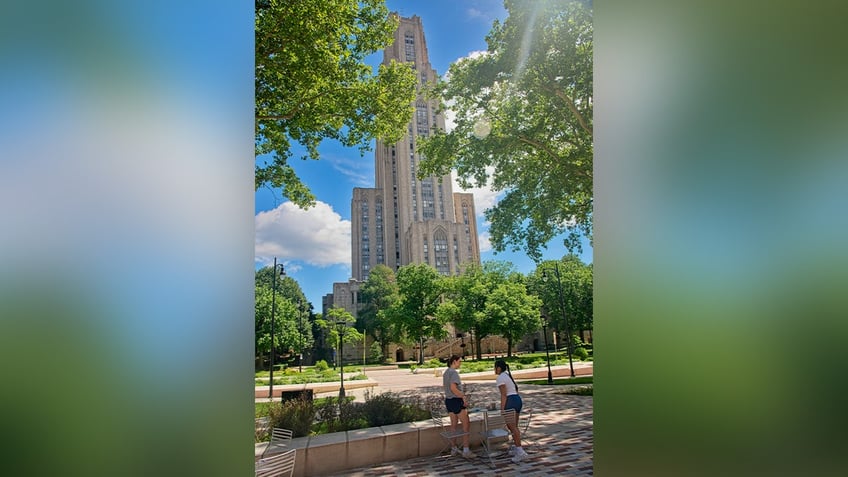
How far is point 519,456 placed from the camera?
6152mm

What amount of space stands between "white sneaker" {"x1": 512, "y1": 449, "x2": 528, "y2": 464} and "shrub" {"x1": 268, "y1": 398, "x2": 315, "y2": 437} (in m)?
3.24

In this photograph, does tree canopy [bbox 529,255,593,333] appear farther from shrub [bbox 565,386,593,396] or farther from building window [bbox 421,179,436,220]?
building window [bbox 421,179,436,220]

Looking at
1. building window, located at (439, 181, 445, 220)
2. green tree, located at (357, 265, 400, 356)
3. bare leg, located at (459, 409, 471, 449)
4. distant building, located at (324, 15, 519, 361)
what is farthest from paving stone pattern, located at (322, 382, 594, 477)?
building window, located at (439, 181, 445, 220)

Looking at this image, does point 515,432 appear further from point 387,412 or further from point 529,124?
point 529,124

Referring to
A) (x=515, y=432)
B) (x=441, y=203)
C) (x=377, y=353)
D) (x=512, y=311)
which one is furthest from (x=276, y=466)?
(x=441, y=203)

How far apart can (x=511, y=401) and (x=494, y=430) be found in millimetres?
744

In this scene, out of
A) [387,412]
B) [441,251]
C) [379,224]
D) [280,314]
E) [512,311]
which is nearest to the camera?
[387,412]

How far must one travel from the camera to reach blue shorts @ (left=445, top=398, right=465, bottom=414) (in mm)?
6430

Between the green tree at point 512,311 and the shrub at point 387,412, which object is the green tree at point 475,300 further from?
the shrub at point 387,412
